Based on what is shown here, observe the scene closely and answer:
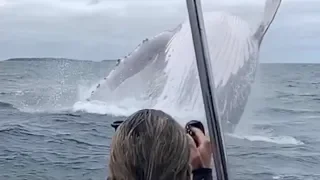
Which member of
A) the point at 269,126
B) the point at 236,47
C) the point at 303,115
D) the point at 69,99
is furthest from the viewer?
the point at 69,99

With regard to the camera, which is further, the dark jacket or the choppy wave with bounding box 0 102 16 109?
the choppy wave with bounding box 0 102 16 109

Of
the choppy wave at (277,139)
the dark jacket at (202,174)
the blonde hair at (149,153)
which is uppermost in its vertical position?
the blonde hair at (149,153)

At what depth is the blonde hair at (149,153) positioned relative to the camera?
131 cm

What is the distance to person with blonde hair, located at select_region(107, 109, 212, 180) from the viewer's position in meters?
1.31

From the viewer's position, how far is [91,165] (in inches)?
237

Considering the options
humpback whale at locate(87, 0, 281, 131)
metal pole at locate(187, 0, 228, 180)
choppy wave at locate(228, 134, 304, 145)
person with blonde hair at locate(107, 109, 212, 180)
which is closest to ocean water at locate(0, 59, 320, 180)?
choppy wave at locate(228, 134, 304, 145)

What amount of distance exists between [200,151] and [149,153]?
0.31 m

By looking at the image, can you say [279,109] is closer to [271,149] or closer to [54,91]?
[271,149]

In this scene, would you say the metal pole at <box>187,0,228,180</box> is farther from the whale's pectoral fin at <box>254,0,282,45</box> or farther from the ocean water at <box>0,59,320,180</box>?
the whale's pectoral fin at <box>254,0,282,45</box>

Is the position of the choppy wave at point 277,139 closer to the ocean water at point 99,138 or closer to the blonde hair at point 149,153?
the ocean water at point 99,138

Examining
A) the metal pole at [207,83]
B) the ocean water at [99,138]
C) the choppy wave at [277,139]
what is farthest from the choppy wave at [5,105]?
the metal pole at [207,83]

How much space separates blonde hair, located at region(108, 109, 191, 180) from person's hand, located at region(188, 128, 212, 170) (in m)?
0.22

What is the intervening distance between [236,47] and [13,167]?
2.27 meters

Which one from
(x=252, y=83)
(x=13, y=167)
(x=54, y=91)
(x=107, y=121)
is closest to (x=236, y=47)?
(x=252, y=83)
